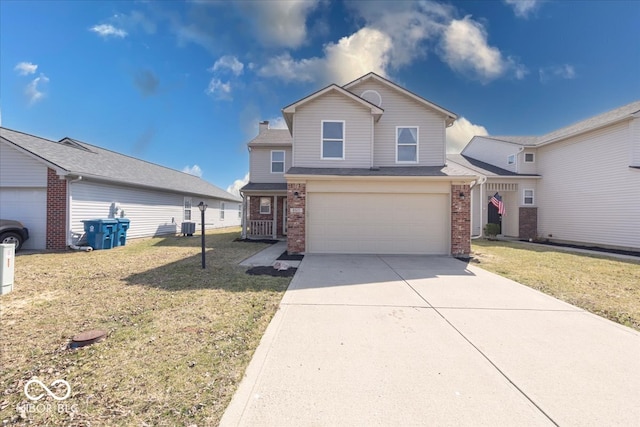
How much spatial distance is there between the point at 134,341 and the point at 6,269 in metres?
4.35

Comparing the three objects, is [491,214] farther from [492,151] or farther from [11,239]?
[11,239]

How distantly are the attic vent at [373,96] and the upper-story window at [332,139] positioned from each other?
7.50 feet

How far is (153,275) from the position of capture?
22.2 feet

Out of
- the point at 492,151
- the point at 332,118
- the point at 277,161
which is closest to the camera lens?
the point at 332,118

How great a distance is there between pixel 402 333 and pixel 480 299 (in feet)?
8.21

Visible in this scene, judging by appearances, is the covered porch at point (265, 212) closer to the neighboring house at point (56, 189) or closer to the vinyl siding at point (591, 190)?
the neighboring house at point (56, 189)

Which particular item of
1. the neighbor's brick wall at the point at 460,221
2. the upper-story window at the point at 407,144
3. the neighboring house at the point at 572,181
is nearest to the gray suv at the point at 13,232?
the upper-story window at the point at 407,144

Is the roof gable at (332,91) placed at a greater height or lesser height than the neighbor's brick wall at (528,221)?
greater

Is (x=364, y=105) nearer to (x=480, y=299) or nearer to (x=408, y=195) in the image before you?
(x=408, y=195)

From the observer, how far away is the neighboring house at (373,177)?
959 cm

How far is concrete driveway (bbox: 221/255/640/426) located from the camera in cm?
227

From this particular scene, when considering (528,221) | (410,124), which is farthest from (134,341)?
(528,221)

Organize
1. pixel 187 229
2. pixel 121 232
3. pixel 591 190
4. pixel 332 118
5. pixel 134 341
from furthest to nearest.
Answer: pixel 187 229
pixel 591 190
pixel 121 232
pixel 332 118
pixel 134 341

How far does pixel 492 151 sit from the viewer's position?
18.6 metres
